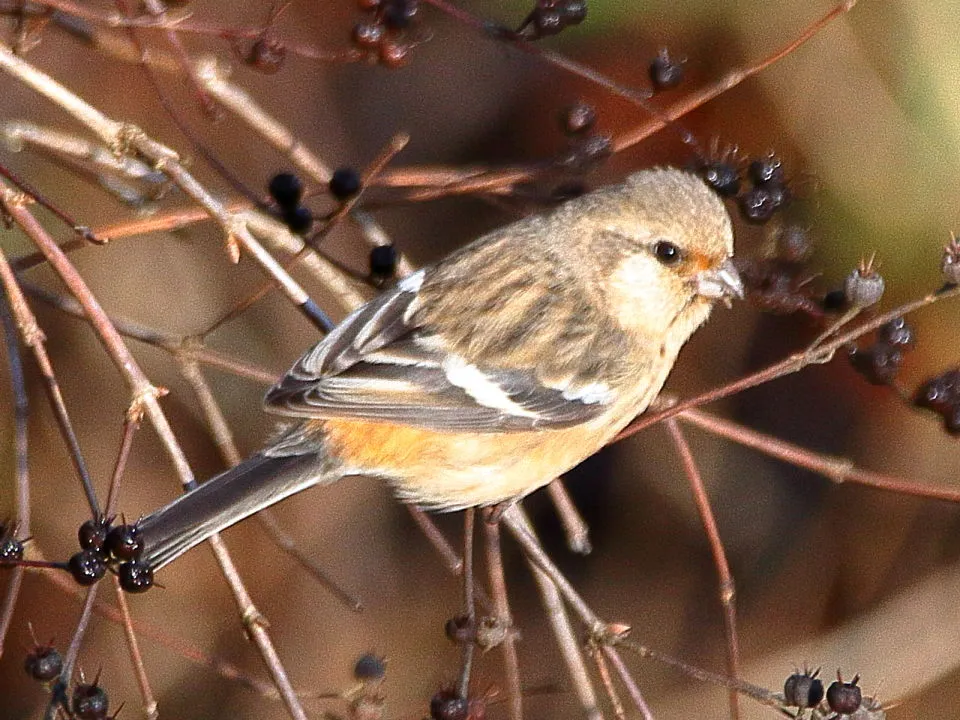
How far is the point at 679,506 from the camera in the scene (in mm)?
5703

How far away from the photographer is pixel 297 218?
3.16 metres

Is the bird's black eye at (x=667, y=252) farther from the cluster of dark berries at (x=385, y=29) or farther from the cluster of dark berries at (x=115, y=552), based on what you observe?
the cluster of dark berries at (x=115, y=552)

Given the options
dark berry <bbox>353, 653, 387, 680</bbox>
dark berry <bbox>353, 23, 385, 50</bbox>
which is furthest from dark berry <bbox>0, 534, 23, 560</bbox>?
dark berry <bbox>353, 23, 385, 50</bbox>

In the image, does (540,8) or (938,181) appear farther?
(938,181)

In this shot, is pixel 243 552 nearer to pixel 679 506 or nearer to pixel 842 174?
pixel 679 506

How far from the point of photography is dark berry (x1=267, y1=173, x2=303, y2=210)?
10.2ft

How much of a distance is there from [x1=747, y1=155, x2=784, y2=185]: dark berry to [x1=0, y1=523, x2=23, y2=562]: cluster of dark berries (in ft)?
6.47

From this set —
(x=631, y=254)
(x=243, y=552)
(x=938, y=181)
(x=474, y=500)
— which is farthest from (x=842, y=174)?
(x=243, y=552)

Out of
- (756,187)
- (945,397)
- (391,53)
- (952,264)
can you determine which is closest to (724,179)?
(756,187)

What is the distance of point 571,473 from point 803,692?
10.6ft

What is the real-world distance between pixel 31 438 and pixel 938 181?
3751mm

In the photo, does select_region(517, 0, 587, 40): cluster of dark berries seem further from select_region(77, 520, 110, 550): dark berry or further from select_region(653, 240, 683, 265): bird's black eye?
select_region(77, 520, 110, 550): dark berry

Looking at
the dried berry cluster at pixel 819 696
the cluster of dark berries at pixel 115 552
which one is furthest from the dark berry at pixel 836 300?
the cluster of dark berries at pixel 115 552

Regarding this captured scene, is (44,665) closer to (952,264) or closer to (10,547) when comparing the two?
(10,547)
